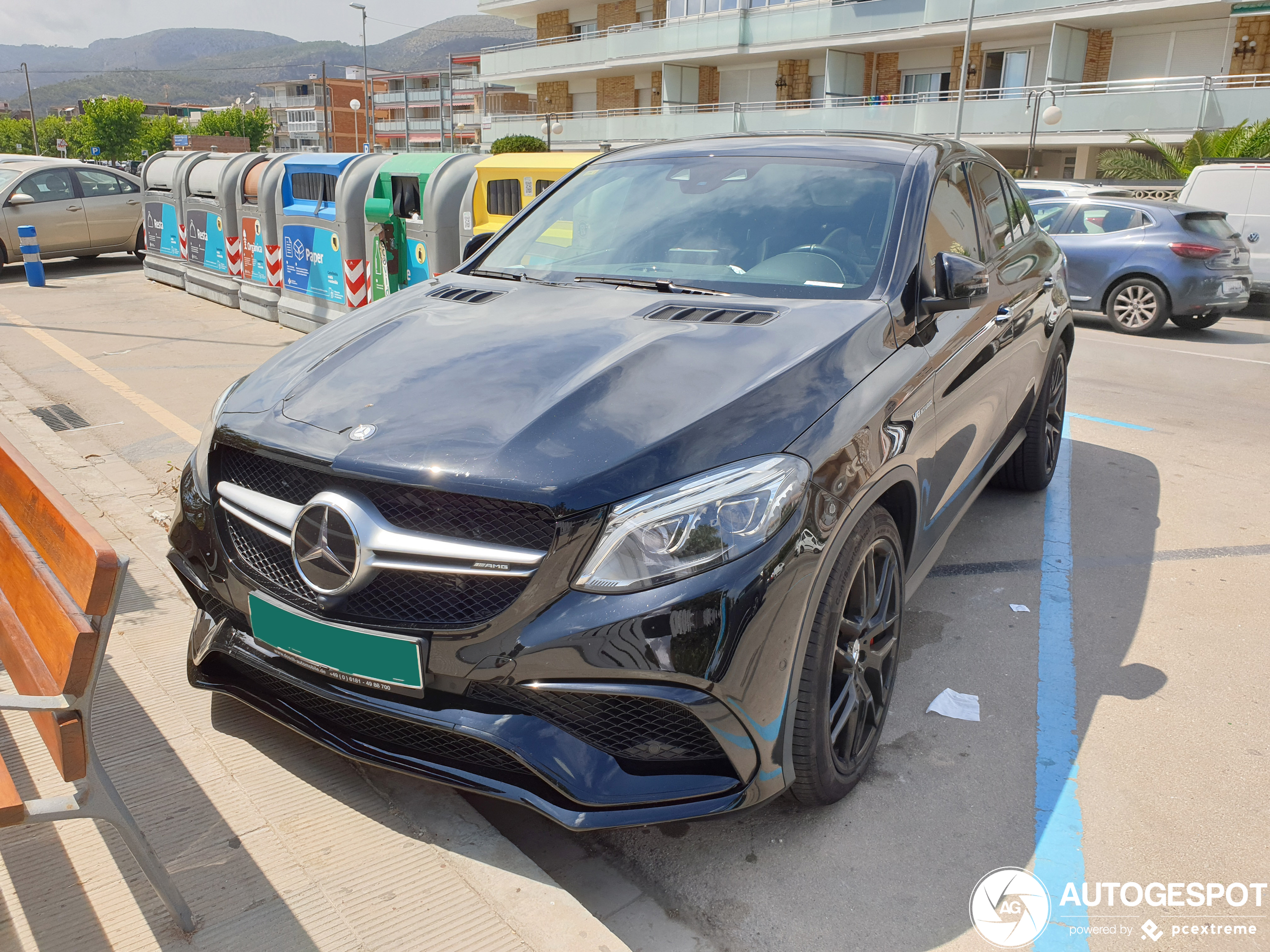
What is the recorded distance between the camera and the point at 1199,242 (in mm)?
11266

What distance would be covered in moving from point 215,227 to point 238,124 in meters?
98.6

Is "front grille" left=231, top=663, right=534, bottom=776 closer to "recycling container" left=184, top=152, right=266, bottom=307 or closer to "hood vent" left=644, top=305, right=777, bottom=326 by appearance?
"hood vent" left=644, top=305, right=777, bottom=326

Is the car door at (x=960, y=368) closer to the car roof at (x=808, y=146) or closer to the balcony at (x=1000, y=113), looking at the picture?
the car roof at (x=808, y=146)

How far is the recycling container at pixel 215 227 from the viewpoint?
11758 mm

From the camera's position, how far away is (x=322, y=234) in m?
9.98

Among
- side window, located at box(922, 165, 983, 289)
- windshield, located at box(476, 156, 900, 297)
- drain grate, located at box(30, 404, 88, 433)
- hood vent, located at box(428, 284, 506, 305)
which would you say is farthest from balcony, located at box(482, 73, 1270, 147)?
hood vent, located at box(428, 284, 506, 305)

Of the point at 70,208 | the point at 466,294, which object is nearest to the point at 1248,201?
the point at 466,294

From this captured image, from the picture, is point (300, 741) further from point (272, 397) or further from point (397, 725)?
point (272, 397)

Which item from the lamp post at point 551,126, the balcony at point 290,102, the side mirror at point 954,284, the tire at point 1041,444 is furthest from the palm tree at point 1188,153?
the balcony at point 290,102

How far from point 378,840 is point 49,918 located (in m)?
0.70

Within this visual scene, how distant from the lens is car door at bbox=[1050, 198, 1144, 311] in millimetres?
11688

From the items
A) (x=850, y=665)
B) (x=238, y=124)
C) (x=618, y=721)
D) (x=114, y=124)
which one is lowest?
(x=850, y=665)

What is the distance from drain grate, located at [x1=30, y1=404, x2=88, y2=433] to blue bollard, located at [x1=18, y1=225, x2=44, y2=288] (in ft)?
26.1

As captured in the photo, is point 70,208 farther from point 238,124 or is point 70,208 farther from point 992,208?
point 238,124
